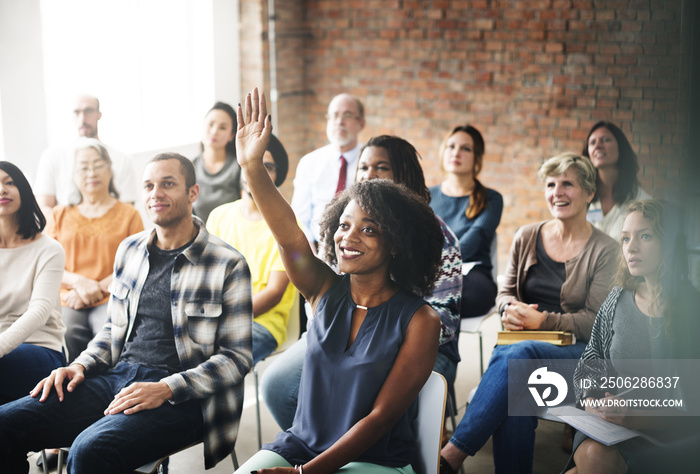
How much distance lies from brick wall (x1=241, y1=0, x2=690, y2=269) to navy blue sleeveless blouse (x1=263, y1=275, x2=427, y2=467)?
3527 mm

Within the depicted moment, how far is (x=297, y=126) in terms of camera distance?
277 inches

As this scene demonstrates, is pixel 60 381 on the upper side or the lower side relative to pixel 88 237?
lower

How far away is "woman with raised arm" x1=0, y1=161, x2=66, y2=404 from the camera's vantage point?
9.14 feet

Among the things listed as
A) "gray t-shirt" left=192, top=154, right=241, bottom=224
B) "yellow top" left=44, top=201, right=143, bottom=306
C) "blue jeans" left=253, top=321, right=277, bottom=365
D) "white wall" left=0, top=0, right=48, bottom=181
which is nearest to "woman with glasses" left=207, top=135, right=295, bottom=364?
"blue jeans" left=253, top=321, right=277, bottom=365

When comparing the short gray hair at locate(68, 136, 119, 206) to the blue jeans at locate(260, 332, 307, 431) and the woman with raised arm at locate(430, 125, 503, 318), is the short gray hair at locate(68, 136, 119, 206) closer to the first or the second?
the blue jeans at locate(260, 332, 307, 431)

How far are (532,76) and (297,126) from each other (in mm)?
2200

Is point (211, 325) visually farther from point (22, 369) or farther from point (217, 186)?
point (217, 186)

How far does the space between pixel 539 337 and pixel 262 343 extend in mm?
1137

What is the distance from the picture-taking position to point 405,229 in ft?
7.41

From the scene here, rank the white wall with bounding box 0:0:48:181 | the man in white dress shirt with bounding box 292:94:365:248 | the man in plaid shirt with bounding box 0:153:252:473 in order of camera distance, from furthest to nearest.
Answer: the white wall with bounding box 0:0:48:181 → the man in white dress shirt with bounding box 292:94:365:248 → the man in plaid shirt with bounding box 0:153:252:473

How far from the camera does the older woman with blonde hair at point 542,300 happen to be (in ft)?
9.14

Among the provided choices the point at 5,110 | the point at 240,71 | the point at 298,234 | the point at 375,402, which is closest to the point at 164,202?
the point at 298,234

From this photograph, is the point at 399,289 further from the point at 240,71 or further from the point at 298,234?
the point at 240,71

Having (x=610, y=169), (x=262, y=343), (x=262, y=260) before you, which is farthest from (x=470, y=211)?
(x=262, y=343)
